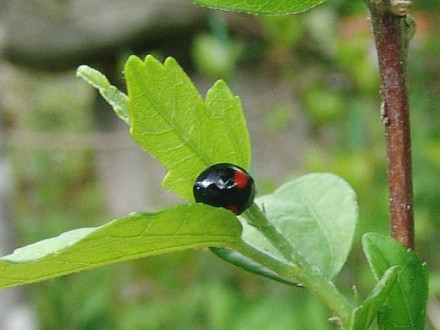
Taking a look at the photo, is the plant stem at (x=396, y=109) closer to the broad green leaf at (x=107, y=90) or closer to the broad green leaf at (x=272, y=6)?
the broad green leaf at (x=272, y=6)

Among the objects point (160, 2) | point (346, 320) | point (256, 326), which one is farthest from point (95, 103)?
point (346, 320)

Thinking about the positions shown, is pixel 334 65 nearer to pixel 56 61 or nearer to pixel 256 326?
pixel 256 326

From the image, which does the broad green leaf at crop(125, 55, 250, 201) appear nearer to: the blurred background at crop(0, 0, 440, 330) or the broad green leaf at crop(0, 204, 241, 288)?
the broad green leaf at crop(0, 204, 241, 288)

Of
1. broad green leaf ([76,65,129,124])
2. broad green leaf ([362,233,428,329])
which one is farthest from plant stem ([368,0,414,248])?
broad green leaf ([76,65,129,124])

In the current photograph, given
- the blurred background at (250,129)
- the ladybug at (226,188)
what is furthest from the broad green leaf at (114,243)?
the blurred background at (250,129)

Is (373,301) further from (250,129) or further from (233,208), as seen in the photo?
(250,129)

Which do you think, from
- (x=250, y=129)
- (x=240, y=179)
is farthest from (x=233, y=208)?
(x=250, y=129)
